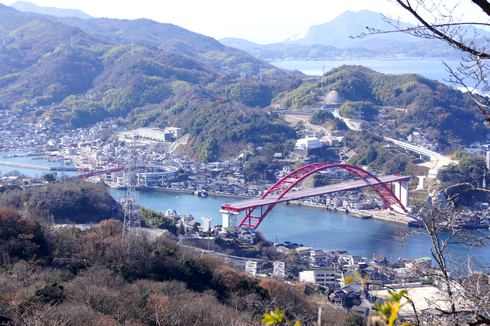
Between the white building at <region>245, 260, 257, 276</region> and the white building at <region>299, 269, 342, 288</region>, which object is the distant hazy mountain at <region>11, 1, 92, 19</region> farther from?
the white building at <region>299, 269, 342, 288</region>

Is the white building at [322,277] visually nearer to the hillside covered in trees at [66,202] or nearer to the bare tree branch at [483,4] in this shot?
the hillside covered in trees at [66,202]

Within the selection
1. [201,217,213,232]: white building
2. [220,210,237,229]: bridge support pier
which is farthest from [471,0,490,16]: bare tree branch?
[220,210,237,229]: bridge support pier

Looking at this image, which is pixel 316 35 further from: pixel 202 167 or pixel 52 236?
pixel 52 236

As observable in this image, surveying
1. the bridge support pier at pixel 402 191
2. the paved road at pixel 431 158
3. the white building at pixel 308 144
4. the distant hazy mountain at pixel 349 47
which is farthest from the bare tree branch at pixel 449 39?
the distant hazy mountain at pixel 349 47

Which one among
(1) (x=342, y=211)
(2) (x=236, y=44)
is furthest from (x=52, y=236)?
(2) (x=236, y=44)

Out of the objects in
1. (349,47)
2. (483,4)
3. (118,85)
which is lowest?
(483,4)

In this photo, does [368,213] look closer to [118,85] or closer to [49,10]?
[118,85]

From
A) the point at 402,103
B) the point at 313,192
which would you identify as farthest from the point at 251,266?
the point at 402,103
